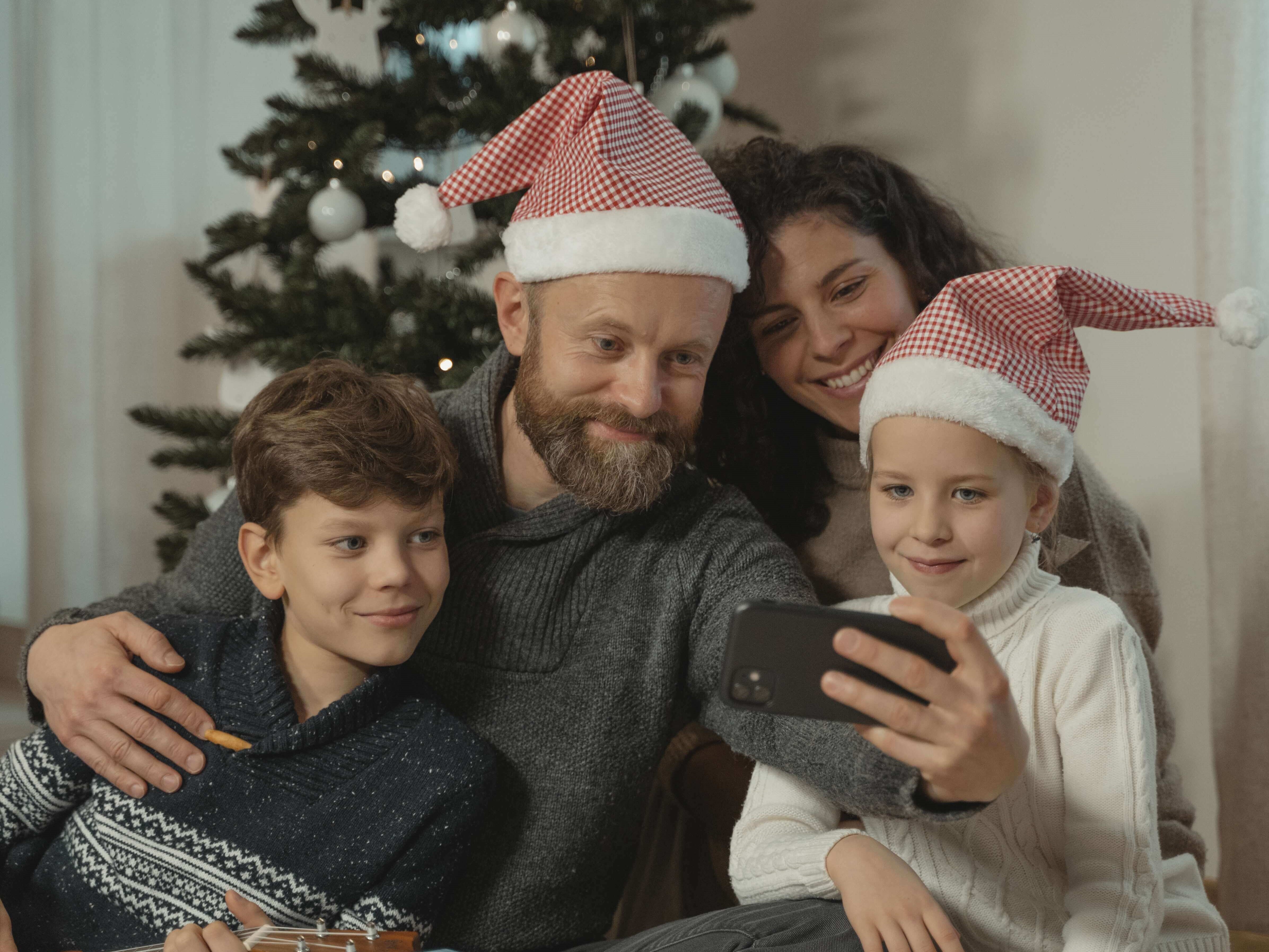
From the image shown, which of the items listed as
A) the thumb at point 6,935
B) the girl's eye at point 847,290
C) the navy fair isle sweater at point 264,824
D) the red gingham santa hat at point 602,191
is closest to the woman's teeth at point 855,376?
the girl's eye at point 847,290

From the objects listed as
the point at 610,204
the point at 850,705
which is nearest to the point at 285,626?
the point at 610,204

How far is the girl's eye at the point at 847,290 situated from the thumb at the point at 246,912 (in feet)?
3.88

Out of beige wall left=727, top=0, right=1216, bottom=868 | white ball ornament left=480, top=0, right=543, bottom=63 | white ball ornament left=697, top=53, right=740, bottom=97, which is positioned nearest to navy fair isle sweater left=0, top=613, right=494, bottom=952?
white ball ornament left=480, top=0, right=543, bottom=63

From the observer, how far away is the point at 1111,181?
2543 millimetres

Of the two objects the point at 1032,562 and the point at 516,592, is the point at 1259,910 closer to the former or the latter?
the point at 1032,562

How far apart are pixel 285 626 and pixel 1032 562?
0.98 metres

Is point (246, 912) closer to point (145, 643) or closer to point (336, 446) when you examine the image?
point (145, 643)

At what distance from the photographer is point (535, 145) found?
1.63m

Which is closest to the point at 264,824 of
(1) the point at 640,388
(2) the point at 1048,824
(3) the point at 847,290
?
(1) the point at 640,388

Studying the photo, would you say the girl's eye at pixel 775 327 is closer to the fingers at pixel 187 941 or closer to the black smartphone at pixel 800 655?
the black smartphone at pixel 800 655

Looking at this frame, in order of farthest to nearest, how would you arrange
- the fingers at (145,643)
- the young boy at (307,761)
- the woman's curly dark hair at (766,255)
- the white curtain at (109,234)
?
the white curtain at (109,234) → the woman's curly dark hair at (766,255) → the fingers at (145,643) → the young boy at (307,761)

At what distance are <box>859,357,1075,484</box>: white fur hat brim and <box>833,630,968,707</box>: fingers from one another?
0.37 metres

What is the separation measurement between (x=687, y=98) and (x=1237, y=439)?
50.0 inches

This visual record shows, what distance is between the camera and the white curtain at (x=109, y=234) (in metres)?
2.99
